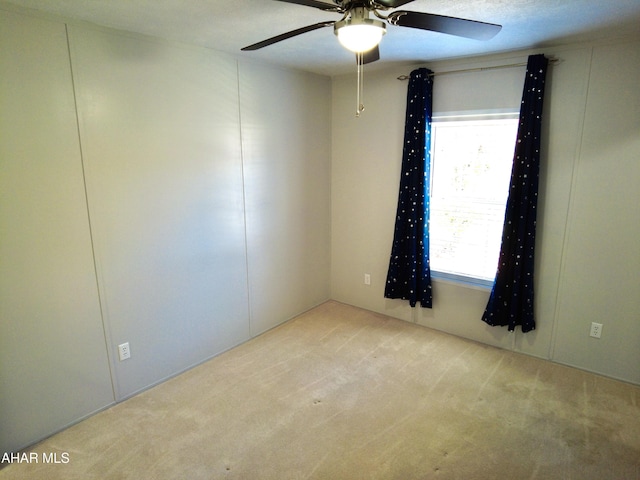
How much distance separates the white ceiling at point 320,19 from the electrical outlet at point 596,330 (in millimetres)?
1984

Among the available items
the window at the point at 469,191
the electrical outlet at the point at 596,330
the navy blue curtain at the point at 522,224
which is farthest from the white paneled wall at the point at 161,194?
the electrical outlet at the point at 596,330

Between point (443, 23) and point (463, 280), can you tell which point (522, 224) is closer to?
point (463, 280)

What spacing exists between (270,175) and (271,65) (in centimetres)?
93

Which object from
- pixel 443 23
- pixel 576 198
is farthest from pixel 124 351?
pixel 576 198

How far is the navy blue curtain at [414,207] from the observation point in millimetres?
3252

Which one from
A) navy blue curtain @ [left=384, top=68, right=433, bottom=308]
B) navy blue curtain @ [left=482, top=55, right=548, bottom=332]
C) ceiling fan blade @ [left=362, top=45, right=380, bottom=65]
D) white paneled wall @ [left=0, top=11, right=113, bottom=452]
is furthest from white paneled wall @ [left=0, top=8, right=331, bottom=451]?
navy blue curtain @ [left=482, top=55, right=548, bottom=332]

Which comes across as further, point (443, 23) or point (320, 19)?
point (320, 19)

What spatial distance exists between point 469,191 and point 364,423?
209cm

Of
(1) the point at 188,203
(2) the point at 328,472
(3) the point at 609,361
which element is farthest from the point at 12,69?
(3) the point at 609,361

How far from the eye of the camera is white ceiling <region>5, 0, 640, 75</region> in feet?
6.28

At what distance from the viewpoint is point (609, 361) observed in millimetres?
2795

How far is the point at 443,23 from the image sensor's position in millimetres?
1594

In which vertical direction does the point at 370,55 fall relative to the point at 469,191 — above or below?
above

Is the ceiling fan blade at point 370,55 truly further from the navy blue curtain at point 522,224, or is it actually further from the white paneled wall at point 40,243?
the white paneled wall at point 40,243
